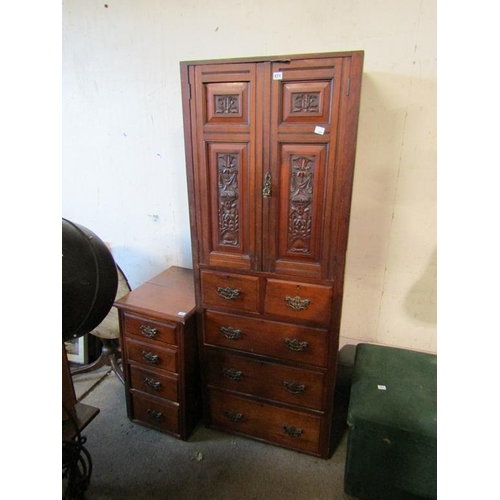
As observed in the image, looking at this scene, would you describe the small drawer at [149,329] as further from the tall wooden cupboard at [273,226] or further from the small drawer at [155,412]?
the small drawer at [155,412]

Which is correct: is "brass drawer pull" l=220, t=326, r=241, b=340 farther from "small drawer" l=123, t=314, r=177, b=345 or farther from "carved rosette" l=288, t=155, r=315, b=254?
"carved rosette" l=288, t=155, r=315, b=254

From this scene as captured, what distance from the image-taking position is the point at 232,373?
67.4 inches

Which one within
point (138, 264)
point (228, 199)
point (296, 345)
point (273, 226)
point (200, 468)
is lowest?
point (200, 468)

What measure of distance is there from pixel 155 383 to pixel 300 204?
1203mm

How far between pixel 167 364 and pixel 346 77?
150 cm

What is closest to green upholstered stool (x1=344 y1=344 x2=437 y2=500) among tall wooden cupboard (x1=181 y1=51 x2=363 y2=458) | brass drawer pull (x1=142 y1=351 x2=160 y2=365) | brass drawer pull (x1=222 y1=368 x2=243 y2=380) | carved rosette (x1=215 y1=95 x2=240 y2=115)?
tall wooden cupboard (x1=181 y1=51 x2=363 y2=458)

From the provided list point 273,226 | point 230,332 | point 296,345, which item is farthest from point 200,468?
point 273,226

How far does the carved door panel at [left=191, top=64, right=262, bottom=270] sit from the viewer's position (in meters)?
1.30

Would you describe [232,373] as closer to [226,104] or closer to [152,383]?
[152,383]

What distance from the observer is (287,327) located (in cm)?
153

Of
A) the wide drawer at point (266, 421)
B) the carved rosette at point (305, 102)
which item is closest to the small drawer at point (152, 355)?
the wide drawer at point (266, 421)

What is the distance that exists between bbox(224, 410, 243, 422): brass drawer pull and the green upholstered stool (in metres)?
0.57
